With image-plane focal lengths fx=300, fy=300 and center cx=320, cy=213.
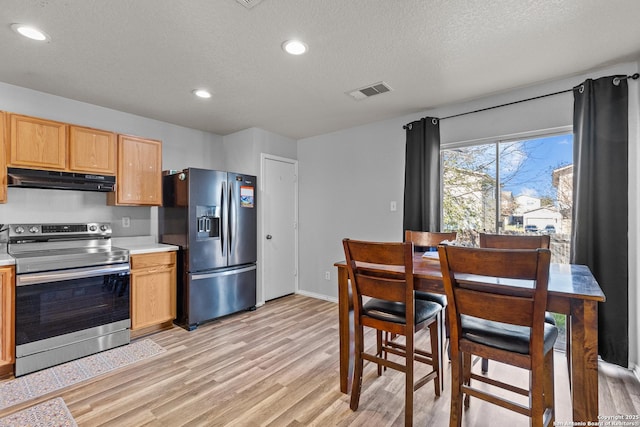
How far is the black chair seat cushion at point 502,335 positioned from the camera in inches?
55.6

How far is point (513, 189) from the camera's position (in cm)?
298

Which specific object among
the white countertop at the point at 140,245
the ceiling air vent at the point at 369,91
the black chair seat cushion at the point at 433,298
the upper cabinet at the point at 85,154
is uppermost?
the ceiling air vent at the point at 369,91

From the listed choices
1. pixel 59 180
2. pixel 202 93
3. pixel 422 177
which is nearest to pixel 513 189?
pixel 422 177

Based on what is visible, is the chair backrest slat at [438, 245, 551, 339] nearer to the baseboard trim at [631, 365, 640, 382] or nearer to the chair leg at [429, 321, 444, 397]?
the chair leg at [429, 321, 444, 397]

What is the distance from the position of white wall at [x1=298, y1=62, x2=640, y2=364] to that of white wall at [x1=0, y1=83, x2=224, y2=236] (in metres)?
1.73

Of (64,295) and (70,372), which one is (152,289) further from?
(70,372)

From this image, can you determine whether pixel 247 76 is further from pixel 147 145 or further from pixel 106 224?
pixel 106 224

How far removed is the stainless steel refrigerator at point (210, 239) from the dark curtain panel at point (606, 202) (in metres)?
3.34

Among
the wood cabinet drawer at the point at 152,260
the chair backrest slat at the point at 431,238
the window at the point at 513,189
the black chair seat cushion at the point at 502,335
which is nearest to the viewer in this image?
the black chair seat cushion at the point at 502,335

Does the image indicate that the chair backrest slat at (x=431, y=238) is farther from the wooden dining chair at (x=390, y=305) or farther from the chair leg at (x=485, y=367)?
the chair leg at (x=485, y=367)

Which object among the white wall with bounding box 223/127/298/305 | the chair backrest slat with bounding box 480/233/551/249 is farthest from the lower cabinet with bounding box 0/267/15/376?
the chair backrest slat with bounding box 480/233/551/249

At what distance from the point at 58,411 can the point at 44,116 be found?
8.67ft

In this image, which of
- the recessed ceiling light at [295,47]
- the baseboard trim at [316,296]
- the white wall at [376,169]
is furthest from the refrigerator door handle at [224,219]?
the recessed ceiling light at [295,47]

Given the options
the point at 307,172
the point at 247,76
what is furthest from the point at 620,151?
the point at 307,172
